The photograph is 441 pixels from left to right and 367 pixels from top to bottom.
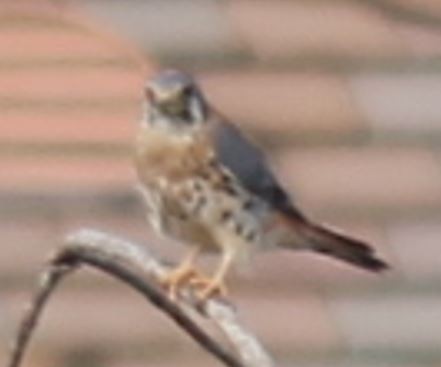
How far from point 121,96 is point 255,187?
1587mm

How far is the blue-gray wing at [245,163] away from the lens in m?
3.59

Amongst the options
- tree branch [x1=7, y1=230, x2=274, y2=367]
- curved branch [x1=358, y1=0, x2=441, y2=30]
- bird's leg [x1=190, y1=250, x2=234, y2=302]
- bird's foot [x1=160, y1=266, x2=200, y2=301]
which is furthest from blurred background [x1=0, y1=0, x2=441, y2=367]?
tree branch [x1=7, y1=230, x2=274, y2=367]

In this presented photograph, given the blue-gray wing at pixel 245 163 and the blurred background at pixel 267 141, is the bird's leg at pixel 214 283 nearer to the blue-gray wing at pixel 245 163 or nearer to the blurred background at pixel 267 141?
the blue-gray wing at pixel 245 163

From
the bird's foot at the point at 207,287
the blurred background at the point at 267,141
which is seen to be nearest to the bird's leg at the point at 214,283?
the bird's foot at the point at 207,287

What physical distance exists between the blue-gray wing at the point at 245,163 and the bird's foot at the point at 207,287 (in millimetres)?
173

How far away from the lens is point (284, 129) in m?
5.16

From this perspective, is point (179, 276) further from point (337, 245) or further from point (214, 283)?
point (337, 245)

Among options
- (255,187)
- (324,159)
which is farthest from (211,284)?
(324,159)

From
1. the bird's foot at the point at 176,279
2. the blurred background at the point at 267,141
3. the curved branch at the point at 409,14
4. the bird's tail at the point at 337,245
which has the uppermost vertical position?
the curved branch at the point at 409,14

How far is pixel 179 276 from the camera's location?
3373 mm

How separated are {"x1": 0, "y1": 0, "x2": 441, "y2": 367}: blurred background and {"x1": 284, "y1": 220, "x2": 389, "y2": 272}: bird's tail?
1.40m

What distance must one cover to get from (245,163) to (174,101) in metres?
0.16

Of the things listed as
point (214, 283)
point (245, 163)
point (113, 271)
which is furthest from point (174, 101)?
point (113, 271)

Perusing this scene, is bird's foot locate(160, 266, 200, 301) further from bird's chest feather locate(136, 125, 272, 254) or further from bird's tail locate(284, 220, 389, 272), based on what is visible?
bird's tail locate(284, 220, 389, 272)
